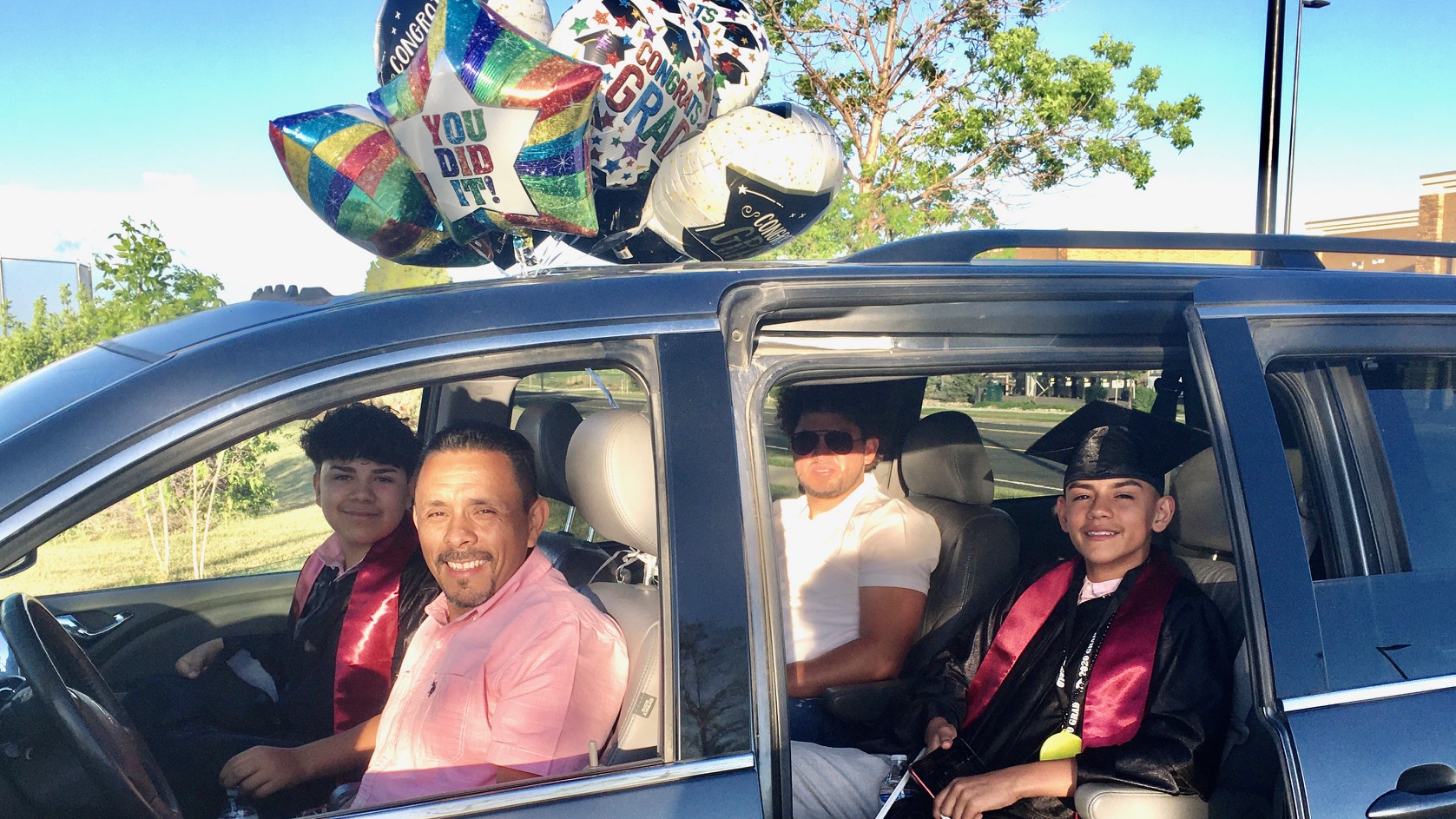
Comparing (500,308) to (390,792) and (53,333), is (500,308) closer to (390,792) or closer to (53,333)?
(390,792)

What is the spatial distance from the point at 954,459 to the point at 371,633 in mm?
1727

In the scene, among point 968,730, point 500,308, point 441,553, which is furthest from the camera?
point 968,730

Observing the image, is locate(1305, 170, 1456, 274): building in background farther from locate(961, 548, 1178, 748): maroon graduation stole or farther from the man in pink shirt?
the man in pink shirt

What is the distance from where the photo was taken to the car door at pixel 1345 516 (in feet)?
5.68

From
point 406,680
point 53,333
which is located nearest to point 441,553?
point 406,680

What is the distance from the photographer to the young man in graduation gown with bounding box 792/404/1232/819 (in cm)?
208

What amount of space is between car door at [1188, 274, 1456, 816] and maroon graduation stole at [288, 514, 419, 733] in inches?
70.3

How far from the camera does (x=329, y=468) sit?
2.66 m

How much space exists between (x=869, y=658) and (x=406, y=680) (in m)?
1.30

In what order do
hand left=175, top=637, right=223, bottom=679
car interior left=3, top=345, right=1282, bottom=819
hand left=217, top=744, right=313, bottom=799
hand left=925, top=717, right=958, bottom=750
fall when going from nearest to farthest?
car interior left=3, top=345, right=1282, bottom=819
hand left=217, top=744, right=313, bottom=799
hand left=925, top=717, right=958, bottom=750
hand left=175, top=637, right=223, bottom=679

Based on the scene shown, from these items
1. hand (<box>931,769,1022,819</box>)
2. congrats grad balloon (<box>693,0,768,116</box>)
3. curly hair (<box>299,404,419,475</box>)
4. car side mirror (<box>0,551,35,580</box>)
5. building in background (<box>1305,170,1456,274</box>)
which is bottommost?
hand (<box>931,769,1022,819</box>)

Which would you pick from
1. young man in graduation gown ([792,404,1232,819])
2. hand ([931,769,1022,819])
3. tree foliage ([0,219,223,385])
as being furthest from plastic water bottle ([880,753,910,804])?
tree foliage ([0,219,223,385])

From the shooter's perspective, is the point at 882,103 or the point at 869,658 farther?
the point at 882,103

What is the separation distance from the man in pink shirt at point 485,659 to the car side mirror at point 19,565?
618mm
